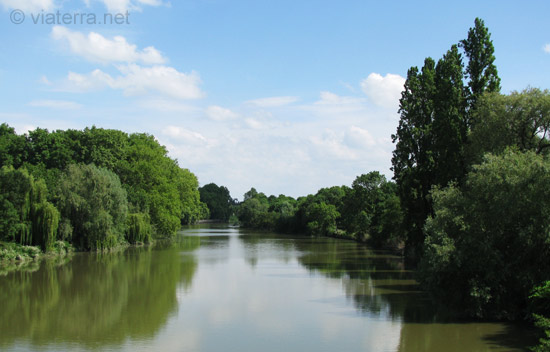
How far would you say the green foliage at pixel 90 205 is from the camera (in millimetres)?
40500

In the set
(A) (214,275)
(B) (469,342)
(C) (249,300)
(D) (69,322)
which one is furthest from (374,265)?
(D) (69,322)

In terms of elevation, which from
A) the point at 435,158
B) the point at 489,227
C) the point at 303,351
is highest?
the point at 435,158

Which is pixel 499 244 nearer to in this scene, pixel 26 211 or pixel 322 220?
pixel 26 211

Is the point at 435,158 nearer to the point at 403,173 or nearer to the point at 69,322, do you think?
the point at 403,173

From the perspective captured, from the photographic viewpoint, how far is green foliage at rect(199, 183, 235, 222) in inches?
6220

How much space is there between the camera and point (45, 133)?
164 feet

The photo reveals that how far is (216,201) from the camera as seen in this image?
16088 centimetres

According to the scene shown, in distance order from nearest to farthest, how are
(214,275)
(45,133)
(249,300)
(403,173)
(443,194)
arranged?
(443,194), (249,300), (214,275), (403,173), (45,133)

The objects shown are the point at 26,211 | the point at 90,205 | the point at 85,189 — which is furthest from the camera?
the point at 85,189

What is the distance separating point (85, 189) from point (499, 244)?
33.2 m

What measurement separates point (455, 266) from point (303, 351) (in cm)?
700

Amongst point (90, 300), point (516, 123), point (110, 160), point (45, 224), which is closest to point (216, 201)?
point (110, 160)

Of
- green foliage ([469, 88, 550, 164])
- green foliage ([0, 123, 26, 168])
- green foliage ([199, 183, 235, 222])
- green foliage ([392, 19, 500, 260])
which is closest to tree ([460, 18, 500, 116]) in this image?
green foliage ([392, 19, 500, 260])

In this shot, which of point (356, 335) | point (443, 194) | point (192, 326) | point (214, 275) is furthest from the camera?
point (214, 275)
